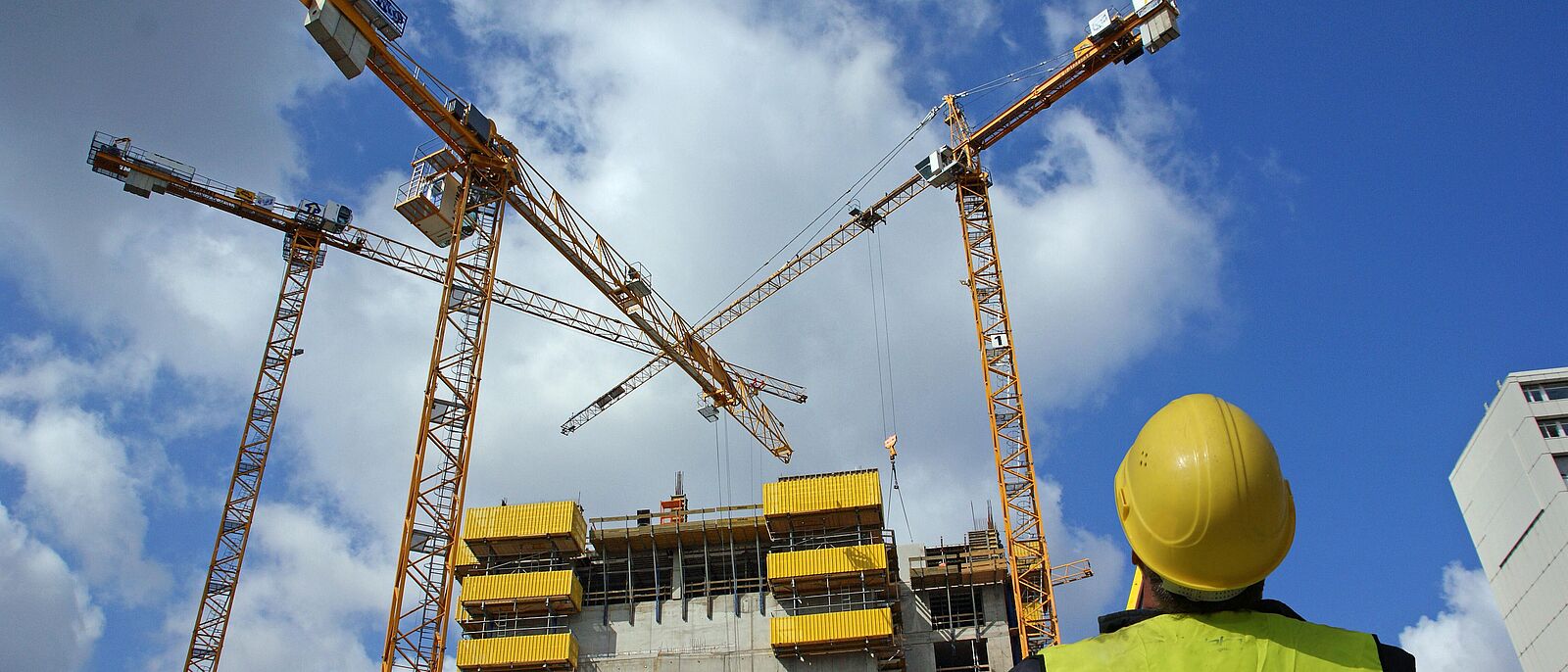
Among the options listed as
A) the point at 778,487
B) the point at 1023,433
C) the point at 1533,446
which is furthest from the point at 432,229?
the point at 1533,446

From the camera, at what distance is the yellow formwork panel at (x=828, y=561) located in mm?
55438

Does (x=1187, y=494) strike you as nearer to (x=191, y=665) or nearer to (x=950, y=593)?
(x=950, y=593)

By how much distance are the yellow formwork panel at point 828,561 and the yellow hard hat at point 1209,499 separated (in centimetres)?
5253

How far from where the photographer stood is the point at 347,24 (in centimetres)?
4503

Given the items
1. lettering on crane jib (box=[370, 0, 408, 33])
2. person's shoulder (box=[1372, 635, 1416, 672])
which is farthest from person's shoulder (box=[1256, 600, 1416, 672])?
lettering on crane jib (box=[370, 0, 408, 33])

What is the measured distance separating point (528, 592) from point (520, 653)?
3.21m

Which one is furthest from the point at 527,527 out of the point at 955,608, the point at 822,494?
the point at 955,608

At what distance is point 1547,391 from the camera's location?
74.3 meters

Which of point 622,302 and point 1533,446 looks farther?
point 1533,446

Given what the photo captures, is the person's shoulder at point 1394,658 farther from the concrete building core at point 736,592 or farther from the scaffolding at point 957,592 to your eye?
the scaffolding at point 957,592

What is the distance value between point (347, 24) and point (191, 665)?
32493mm

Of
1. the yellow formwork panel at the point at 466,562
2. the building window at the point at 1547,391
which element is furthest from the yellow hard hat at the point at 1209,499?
the building window at the point at 1547,391

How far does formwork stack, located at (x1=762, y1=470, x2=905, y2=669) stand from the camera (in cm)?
5416

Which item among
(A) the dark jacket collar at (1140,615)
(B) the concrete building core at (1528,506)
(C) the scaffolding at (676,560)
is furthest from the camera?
(B) the concrete building core at (1528,506)
